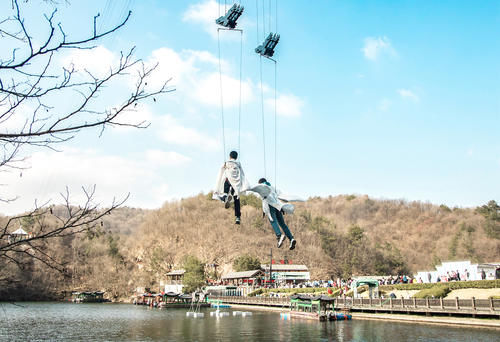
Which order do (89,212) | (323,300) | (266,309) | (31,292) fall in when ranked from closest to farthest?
1. (89,212)
2. (323,300)
3. (266,309)
4. (31,292)

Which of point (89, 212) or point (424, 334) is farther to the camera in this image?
point (424, 334)

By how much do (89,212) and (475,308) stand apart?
29443 millimetres

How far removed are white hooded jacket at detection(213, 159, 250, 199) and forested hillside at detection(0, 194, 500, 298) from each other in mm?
80697

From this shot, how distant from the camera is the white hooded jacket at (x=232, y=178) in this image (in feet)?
38.0

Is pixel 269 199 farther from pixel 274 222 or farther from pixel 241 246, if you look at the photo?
pixel 241 246

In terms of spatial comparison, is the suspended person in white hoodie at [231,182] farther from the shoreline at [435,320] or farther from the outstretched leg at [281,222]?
the shoreline at [435,320]

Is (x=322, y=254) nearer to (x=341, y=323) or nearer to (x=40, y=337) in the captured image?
(x=341, y=323)

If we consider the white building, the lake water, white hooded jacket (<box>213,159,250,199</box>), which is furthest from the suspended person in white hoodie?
the white building

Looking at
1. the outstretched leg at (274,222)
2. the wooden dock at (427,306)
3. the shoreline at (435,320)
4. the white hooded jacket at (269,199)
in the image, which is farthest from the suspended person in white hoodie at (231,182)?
the wooden dock at (427,306)

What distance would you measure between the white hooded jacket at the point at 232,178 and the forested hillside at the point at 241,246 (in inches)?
3177

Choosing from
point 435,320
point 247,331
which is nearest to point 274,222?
point 247,331

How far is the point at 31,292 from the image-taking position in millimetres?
84500

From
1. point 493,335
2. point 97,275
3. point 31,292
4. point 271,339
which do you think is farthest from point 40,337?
point 97,275

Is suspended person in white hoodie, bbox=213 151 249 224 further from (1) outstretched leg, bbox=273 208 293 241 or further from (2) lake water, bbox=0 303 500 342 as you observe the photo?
(2) lake water, bbox=0 303 500 342
